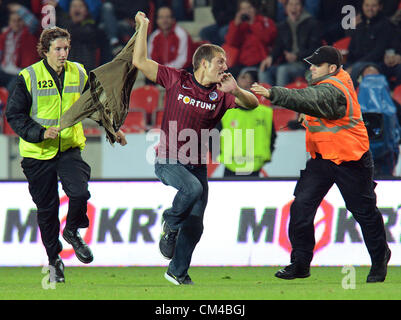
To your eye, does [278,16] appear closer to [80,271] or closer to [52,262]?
[80,271]

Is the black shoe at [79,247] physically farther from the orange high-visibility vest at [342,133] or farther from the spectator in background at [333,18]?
the spectator in background at [333,18]

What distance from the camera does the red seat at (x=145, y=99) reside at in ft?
51.1

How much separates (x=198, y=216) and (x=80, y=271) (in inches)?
101

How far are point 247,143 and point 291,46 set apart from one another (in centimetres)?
329

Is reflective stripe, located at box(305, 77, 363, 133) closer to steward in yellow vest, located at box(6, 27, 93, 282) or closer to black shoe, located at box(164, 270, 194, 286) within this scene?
black shoe, located at box(164, 270, 194, 286)

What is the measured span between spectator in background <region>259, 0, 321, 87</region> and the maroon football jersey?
6.89 meters

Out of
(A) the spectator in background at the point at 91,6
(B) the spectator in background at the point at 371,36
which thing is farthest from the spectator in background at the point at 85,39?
(B) the spectator in background at the point at 371,36

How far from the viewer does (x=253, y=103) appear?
822 cm

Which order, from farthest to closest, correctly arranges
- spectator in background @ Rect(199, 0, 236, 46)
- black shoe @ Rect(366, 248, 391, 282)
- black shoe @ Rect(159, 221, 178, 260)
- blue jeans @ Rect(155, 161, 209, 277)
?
spectator in background @ Rect(199, 0, 236, 46), black shoe @ Rect(366, 248, 391, 282), black shoe @ Rect(159, 221, 178, 260), blue jeans @ Rect(155, 161, 209, 277)

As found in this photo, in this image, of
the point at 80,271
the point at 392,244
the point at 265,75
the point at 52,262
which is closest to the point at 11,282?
the point at 52,262

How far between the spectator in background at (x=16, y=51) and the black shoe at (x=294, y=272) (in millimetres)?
8483

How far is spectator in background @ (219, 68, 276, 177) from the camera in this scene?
1264cm

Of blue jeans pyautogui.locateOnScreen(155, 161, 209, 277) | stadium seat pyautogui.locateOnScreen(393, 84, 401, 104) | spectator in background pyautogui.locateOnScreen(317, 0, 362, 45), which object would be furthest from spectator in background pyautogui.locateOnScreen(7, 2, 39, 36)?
blue jeans pyautogui.locateOnScreen(155, 161, 209, 277)

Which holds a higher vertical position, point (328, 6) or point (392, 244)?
point (328, 6)
